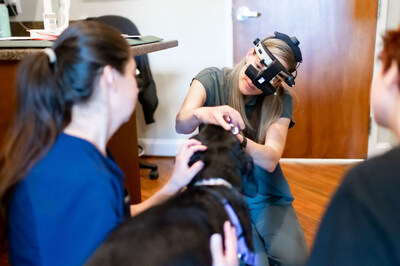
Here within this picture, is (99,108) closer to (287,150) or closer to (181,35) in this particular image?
(181,35)

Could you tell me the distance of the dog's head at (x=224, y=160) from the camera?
1164mm

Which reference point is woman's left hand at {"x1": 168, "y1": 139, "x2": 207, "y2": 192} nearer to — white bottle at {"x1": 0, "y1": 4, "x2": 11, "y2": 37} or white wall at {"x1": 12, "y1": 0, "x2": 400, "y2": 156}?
white bottle at {"x1": 0, "y1": 4, "x2": 11, "y2": 37}

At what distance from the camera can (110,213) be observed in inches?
32.7

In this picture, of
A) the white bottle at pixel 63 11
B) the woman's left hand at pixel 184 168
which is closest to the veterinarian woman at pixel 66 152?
the woman's left hand at pixel 184 168

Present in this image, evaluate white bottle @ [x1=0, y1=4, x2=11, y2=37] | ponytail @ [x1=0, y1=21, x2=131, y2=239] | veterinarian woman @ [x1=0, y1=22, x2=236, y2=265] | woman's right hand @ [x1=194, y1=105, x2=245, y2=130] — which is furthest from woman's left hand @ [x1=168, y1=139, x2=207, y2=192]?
white bottle @ [x1=0, y1=4, x2=11, y2=37]

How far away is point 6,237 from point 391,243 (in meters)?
0.92

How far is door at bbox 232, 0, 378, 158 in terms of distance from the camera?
2.85 metres

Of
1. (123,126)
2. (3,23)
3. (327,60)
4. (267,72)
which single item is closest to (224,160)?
(267,72)

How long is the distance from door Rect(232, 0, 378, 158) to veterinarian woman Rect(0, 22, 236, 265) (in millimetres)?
2025

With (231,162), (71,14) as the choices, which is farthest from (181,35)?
(231,162)

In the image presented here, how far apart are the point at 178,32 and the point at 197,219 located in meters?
2.35

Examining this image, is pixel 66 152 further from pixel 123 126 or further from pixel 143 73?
pixel 143 73

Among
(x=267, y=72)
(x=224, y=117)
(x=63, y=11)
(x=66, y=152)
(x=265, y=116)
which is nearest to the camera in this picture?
(x=66, y=152)

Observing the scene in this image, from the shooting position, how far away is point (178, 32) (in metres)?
3.07
